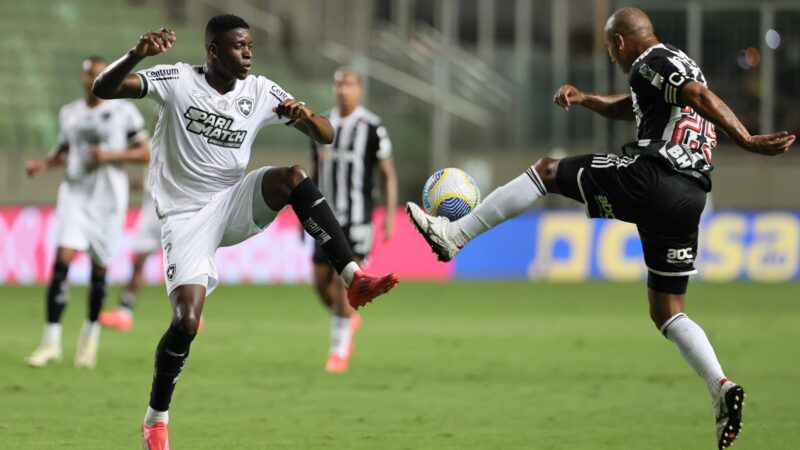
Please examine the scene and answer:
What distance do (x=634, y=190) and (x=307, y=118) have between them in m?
1.83

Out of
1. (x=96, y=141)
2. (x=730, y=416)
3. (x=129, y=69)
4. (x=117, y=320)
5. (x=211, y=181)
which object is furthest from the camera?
(x=117, y=320)

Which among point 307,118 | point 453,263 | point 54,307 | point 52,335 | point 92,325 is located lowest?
point 453,263

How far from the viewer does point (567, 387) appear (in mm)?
10555

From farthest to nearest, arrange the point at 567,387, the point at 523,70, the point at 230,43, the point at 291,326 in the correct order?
the point at 523,70 < the point at 291,326 < the point at 567,387 < the point at 230,43

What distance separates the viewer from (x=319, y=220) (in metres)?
7.20

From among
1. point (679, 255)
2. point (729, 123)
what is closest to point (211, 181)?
point (679, 255)

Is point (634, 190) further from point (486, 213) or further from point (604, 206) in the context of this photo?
point (486, 213)

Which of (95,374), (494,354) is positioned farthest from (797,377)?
(95,374)

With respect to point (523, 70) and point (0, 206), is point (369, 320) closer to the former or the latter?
point (0, 206)

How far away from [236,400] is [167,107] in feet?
9.92

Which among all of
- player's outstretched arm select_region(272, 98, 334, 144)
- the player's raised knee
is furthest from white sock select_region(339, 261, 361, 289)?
the player's raised knee

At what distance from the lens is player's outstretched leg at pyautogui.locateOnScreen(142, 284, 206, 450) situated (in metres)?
7.05

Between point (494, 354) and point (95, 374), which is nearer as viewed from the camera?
point (95, 374)

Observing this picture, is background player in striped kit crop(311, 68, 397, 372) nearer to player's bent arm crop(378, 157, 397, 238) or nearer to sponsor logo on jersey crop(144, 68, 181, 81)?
player's bent arm crop(378, 157, 397, 238)
